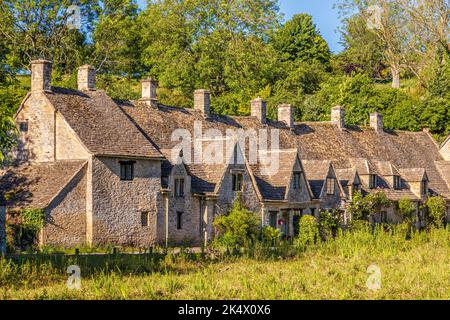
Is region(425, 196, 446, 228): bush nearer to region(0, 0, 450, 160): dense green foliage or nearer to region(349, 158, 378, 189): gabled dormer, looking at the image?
region(349, 158, 378, 189): gabled dormer

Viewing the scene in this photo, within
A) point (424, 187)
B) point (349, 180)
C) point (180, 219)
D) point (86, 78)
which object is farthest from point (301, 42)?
point (180, 219)

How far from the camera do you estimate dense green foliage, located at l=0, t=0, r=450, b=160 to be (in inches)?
3386

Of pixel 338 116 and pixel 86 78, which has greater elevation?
pixel 86 78

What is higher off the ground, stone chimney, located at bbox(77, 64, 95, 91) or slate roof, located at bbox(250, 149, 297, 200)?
stone chimney, located at bbox(77, 64, 95, 91)

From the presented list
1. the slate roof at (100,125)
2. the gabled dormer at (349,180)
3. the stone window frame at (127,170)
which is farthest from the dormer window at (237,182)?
the gabled dormer at (349,180)

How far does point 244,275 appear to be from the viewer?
34.6 meters

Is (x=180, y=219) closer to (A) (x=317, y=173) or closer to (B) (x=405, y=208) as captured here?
(A) (x=317, y=173)

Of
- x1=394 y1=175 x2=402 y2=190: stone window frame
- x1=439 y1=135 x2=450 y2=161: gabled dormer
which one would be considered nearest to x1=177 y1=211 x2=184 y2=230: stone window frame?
x1=394 y1=175 x2=402 y2=190: stone window frame

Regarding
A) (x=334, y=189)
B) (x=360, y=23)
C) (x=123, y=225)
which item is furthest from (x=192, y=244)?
(x=360, y=23)

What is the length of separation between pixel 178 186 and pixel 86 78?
28.0 ft

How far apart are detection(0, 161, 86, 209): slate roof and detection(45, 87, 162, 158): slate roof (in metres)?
1.76

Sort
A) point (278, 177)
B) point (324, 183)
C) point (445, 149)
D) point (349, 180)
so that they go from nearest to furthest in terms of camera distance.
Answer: point (278, 177)
point (324, 183)
point (349, 180)
point (445, 149)

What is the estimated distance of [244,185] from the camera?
181 feet

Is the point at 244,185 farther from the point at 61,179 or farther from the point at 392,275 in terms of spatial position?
the point at 392,275
